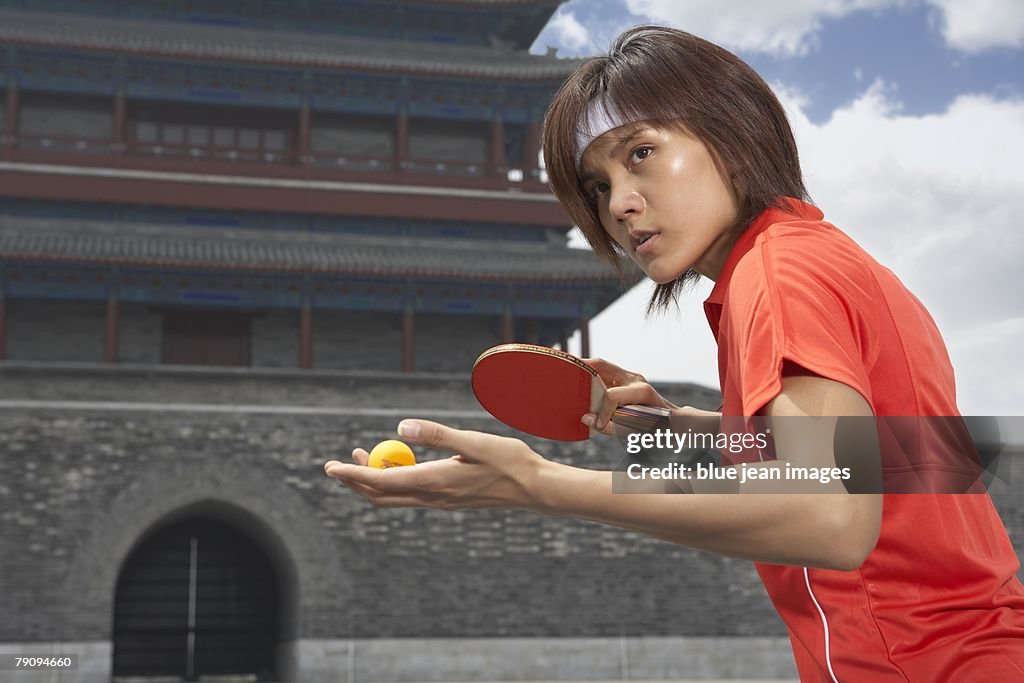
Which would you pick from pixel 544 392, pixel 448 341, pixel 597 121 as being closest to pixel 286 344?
pixel 448 341

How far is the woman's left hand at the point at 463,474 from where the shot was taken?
3.76 ft

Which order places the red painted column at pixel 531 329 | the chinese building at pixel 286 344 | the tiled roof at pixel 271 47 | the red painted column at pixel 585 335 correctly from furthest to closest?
1. the red painted column at pixel 531 329
2. the red painted column at pixel 585 335
3. the tiled roof at pixel 271 47
4. the chinese building at pixel 286 344

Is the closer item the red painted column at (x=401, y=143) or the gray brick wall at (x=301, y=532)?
the gray brick wall at (x=301, y=532)

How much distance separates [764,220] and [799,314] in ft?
0.79

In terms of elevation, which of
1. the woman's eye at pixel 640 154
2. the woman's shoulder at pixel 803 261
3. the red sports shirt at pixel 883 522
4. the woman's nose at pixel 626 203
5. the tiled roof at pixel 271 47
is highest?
the tiled roof at pixel 271 47

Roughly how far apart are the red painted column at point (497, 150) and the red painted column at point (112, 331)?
20.4 ft

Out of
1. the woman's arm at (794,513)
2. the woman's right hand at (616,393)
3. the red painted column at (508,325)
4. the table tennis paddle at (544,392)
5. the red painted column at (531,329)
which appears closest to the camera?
the woman's arm at (794,513)

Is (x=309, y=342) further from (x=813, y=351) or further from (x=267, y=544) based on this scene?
(x=813, y=351)

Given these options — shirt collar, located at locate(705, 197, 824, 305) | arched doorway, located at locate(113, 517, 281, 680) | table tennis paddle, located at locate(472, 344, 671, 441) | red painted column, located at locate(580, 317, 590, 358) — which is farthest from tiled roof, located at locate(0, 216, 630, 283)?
shirt collar, located at locate(705, 197, 824, 305)

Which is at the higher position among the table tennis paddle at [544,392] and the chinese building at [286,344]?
the chinese building at [286,344]

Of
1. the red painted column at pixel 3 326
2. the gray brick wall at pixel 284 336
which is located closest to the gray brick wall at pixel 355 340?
the gray brick wall at pixel 284 336

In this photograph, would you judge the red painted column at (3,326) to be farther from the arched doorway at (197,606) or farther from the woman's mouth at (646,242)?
the woman's mouth at (646,242)

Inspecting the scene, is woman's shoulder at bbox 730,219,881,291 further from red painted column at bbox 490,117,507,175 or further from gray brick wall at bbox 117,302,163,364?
red painted column at bbox 490,117,507,175

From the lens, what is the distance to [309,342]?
1702 cm
